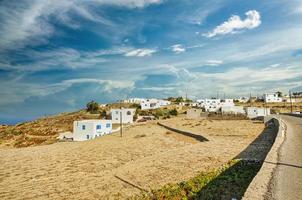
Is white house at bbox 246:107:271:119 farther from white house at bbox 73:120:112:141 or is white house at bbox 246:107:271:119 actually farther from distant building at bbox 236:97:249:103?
distant building at bbox 236:97:249:103

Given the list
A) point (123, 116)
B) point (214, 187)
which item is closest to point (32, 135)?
point (123, 116)

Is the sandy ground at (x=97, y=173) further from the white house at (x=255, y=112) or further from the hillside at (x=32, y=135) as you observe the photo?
the white house at (x=255, y=112)

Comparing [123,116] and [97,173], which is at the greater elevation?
[123,116]

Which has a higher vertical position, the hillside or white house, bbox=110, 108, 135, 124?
white house, bbox=110, 108, 135, 124

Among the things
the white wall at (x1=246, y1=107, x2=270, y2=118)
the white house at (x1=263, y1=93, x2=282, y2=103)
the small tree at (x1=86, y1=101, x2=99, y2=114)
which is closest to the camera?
the white wall at (x1=246, y1=107, x2=270, y2=118)

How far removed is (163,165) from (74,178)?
617 centimetres

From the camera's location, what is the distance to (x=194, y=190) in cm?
1438

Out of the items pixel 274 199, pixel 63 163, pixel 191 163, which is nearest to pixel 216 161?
pixel 191 163

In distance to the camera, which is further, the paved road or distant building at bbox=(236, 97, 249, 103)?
distant building at bbox=(236, 97, 249, 103)

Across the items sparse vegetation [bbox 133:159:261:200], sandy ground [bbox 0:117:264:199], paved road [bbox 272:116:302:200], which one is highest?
paved road [bbox 272:116:302:200]

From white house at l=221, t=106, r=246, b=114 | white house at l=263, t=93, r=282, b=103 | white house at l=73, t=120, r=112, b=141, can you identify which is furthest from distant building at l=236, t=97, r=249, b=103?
white house at l=73, t=120, r=112, b=141

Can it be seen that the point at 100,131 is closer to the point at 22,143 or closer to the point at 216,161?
the point at 22,143

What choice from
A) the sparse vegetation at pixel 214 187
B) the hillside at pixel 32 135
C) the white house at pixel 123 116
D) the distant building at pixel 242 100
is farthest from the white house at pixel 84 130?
the distant building at pixel 242 100

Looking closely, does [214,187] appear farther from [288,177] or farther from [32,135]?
[32,135]
